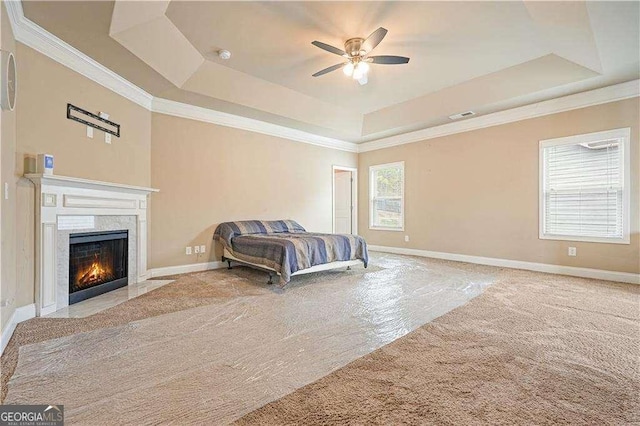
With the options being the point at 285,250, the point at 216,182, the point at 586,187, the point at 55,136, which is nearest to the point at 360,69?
the point at 285,250

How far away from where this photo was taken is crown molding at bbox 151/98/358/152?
14.9 ft

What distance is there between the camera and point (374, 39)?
9.65 feet

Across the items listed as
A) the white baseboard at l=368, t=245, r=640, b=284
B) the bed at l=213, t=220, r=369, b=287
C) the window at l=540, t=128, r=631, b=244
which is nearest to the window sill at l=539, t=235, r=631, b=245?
the window at l=540, t=128, r=631, b=244

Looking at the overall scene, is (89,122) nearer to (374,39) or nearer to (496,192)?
(374,39)

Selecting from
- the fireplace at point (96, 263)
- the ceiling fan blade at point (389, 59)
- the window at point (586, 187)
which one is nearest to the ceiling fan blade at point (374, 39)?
the ceiling fan blade at point (389, 59)

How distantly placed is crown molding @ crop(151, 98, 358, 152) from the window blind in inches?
163

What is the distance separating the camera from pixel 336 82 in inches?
179

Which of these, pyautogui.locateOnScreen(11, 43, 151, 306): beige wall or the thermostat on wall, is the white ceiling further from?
the thermostat on wall

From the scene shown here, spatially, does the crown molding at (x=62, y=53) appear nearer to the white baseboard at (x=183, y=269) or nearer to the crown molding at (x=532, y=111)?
the white baseboard at (x=183, y=269)

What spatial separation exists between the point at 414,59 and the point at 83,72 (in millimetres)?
3912

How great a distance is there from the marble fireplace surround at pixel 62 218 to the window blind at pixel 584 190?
20.1 ft

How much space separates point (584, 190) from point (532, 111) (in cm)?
147

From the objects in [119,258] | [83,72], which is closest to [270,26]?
[83,72]

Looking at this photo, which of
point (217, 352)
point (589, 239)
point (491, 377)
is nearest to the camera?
point (491, 377)
